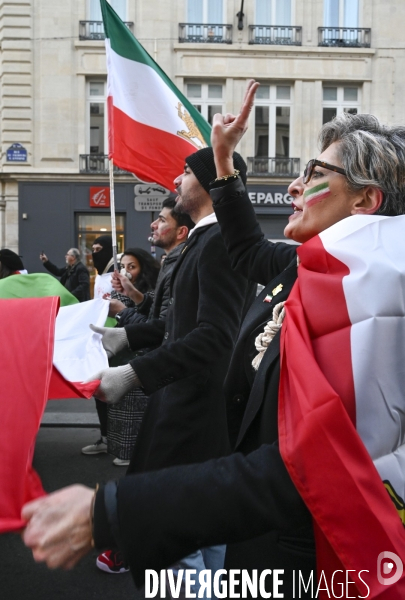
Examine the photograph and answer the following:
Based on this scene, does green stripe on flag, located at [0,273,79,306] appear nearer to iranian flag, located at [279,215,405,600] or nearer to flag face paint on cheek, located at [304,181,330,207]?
flag face paint on cheek, located at [304,181,330,207]

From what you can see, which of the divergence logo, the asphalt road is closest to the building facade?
the asphalt road

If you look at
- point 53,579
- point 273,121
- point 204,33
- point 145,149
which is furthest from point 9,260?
point 204,33

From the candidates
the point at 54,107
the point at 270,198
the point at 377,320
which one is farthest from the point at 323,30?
the point at 377,320

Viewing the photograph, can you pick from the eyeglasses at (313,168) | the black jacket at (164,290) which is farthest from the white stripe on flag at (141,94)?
the eyeglasses at (313,168)

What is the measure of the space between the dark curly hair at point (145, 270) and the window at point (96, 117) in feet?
45.5

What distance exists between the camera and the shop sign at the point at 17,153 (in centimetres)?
1852

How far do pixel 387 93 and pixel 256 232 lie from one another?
18.4 meters

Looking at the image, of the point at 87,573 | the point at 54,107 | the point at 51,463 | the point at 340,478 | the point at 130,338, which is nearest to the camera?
the point at 340,478

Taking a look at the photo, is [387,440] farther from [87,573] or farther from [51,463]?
[51,463]

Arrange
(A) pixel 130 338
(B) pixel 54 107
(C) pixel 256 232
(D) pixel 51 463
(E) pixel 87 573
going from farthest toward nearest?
(B) pixel 54 107 < (D) pixel 51 463 < (E) pixel 87 573 < (A) pixel 130 338 < (C) pixel 256 232

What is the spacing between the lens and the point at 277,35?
19.1 metres

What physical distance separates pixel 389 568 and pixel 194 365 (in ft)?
5.15

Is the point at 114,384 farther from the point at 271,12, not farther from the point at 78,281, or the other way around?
the point at 271,12

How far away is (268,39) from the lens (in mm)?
19047
